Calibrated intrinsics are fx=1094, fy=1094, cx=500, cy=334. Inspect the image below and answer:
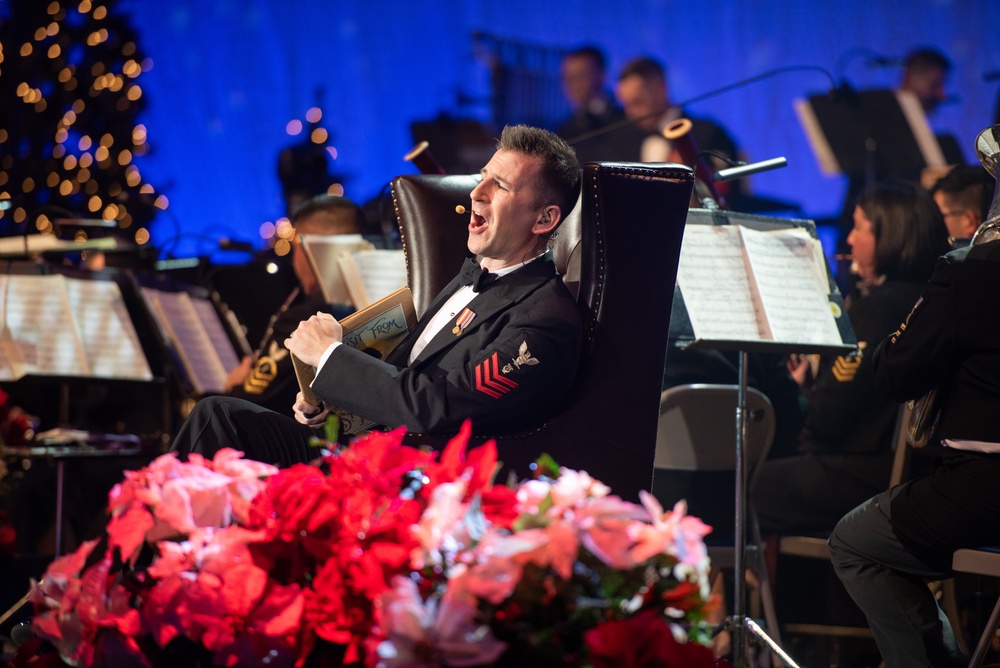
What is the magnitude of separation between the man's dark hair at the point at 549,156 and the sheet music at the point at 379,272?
1.32 m

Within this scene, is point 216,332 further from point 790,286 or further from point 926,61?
point 926,61

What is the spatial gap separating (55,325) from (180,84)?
5.40 metres

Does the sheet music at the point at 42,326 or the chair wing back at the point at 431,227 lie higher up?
the chair wing back at the point at 431,227

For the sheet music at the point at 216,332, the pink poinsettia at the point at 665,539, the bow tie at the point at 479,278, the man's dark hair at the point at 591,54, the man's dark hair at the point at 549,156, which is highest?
the man's dark hair at the point at 591,54

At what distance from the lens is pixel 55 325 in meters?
3.76

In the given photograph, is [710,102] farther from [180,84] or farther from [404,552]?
[404,552]

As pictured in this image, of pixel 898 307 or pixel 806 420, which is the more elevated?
pixel 898 307

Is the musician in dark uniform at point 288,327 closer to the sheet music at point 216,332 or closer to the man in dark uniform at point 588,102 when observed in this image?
Result: the sheet music at point 216,332

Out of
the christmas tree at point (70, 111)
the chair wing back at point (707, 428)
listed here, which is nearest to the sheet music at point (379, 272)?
the chair wing back at point (707, 428)

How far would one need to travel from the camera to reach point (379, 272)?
3764mm

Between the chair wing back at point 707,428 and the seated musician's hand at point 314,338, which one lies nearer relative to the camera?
the seated musician's hand at point 314,338

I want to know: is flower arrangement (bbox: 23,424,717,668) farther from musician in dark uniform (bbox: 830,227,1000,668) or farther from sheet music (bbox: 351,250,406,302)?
→ sheet music (bbox: 351,250,406,302)

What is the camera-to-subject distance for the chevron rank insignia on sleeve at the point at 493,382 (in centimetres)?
214

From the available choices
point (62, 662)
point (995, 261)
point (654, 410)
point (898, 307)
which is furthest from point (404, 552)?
point (898, 307)
